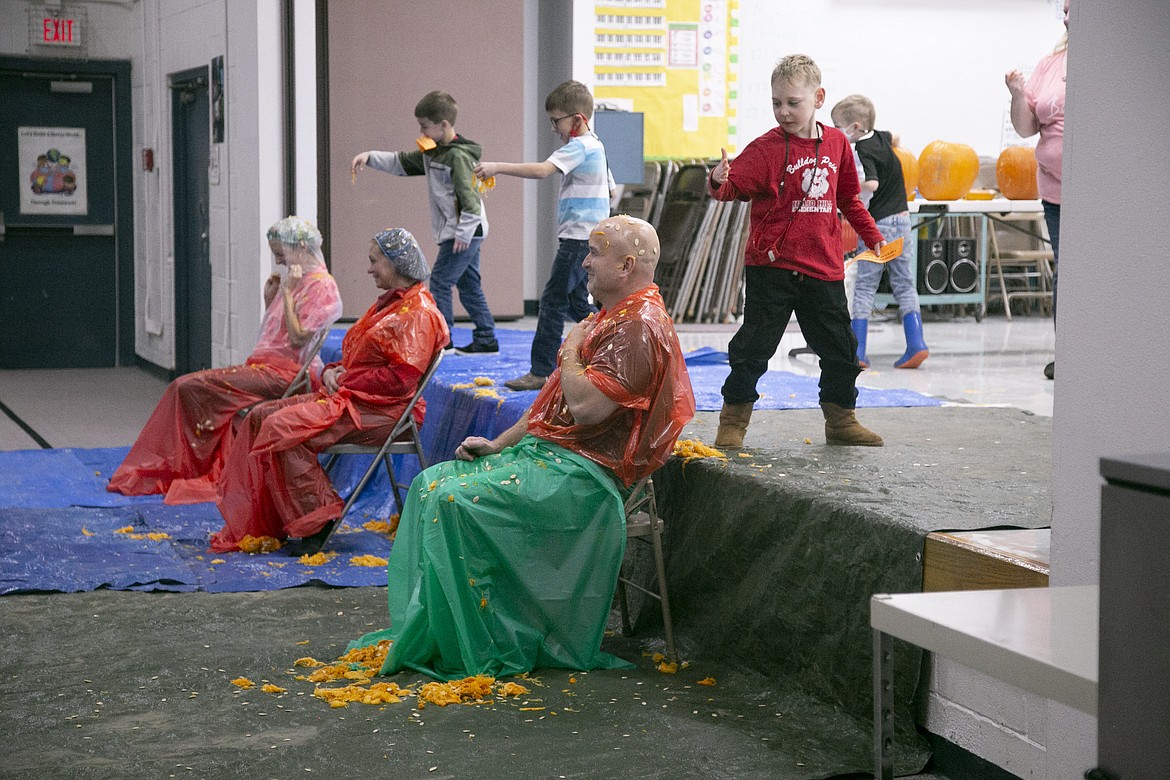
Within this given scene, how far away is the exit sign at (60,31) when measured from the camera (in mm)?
10922

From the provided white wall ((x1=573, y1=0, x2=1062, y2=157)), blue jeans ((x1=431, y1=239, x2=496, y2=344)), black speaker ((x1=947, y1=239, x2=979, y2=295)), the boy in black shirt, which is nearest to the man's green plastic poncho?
blue jeans ((x1=431, y1=239, x2=496, y2=344))

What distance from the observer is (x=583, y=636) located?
3.71 meters

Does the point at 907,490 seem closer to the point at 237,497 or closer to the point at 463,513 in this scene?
the point at 463,513

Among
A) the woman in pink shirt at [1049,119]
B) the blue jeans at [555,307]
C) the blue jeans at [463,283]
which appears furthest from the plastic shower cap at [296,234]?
the woman in pink shirt at [1049,119]

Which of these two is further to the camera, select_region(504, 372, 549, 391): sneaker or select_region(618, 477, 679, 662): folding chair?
select_region(504, 372, 549, 391): sneaker

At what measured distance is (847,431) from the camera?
4566mm

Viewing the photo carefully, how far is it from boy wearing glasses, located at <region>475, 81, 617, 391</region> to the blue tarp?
27cm

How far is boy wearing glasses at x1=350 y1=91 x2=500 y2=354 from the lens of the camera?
716 cm

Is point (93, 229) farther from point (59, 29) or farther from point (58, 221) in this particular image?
point (59, 29)

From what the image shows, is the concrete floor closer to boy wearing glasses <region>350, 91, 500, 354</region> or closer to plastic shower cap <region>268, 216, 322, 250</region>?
plastic shower cap <region>268, 216, 322, 250</region>

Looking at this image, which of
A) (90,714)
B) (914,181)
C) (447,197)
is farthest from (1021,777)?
(914,181)

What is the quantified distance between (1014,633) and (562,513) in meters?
2.16

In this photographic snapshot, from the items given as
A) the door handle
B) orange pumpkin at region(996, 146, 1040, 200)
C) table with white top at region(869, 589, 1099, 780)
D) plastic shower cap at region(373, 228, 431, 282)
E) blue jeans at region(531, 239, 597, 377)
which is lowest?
table with white top at region(869, 589, 1099, 780)

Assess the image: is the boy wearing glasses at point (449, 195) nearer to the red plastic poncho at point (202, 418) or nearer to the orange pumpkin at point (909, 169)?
the red plastic poncho at point (202, 418)
